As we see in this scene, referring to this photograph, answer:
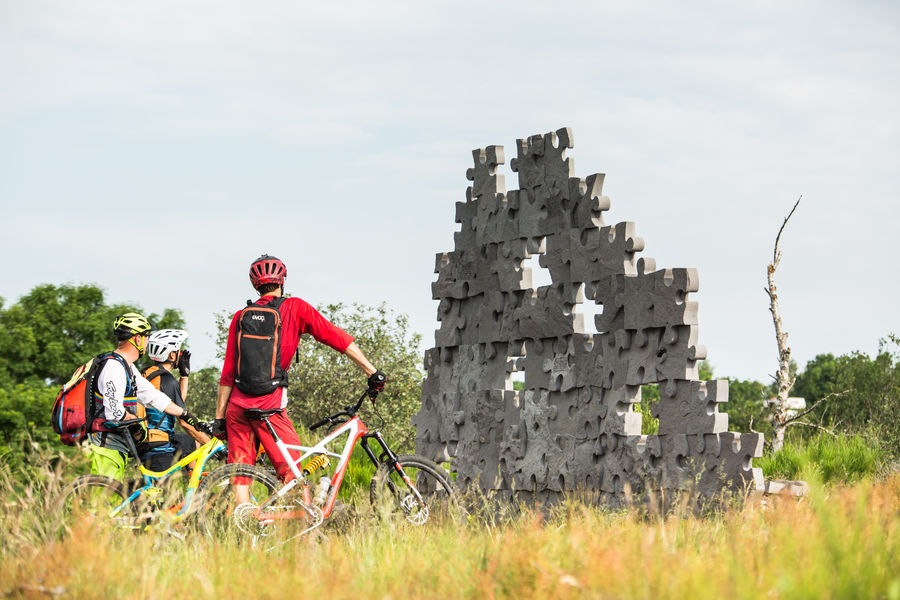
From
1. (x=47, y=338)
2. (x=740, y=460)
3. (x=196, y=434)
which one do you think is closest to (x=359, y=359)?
(x=196, y=434)

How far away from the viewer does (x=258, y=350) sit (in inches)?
297

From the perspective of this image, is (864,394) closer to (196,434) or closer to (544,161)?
(544,161)

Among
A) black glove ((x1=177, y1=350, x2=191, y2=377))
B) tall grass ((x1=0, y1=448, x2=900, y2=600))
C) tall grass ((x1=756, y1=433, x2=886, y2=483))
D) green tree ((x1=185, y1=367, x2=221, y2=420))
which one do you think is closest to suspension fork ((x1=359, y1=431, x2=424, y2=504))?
tall grass ((x1=0, y1=448, x2=900, y2=600))

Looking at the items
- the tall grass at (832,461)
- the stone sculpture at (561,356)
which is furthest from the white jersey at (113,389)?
the tall grass at (832,461)

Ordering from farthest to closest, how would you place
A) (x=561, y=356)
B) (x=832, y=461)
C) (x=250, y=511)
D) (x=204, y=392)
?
(x=204, y=392) < (x=832, y=461) < (x=561, y=356) < (x=250, y=511)

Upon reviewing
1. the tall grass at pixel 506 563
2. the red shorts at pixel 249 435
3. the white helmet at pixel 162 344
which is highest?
the white helmet at pixel 162 344

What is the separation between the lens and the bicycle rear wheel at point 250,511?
6996 mm

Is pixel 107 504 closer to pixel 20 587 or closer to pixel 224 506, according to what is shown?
pixel 224 506

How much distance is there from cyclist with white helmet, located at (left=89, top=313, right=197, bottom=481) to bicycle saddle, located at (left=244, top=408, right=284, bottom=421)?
2.13 feet

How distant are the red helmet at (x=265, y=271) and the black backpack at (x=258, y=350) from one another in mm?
250

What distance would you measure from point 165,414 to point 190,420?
22cm

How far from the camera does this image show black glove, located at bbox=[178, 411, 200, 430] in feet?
26.4

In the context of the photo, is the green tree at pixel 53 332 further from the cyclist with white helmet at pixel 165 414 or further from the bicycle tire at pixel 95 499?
the bicycle tire at pixel 95 499

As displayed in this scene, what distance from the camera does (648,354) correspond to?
376 inches
